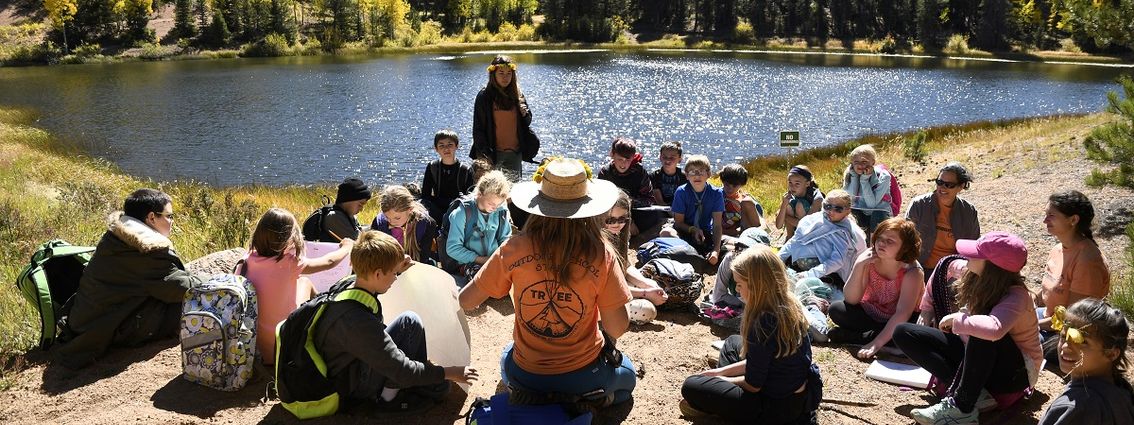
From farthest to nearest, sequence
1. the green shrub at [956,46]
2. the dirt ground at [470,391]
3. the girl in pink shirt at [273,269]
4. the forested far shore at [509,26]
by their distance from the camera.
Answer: the green shrub at [956,46]
the forested far shore at [509,26]
the girl in pink shirt at [273,269]
the dirt ground at [470,391]

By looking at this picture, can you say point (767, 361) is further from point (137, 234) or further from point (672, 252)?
point (137, 234)

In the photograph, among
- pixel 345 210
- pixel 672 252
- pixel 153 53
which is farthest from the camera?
pixel 153 53

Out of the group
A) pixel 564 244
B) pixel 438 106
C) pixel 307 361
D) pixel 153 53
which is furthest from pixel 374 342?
pixel 153 53

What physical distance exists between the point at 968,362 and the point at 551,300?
2.43 m

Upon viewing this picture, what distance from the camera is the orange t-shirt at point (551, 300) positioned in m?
3.61

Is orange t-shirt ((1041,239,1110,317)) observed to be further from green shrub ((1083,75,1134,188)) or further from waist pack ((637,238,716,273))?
green shrub ((1083,75,1134,188))

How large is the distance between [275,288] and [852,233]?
15.3 feet

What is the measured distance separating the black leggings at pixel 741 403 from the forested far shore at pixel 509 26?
221 ft

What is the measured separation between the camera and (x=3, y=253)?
7.44 meters

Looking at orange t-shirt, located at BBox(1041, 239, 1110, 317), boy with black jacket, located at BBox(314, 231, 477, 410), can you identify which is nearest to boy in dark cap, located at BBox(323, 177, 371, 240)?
boy with black jacket, located at BBox(314, 231, 477, 410)

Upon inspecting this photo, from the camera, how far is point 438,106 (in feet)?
99.8

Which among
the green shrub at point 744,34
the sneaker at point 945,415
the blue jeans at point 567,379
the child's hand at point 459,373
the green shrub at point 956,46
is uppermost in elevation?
the green shrub at point 744,34

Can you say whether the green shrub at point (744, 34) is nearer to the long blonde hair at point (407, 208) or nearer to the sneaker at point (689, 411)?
the long blonde hair at point (407, 208)

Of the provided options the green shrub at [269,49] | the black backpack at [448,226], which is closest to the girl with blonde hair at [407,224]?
the black backpack at [448,226]
